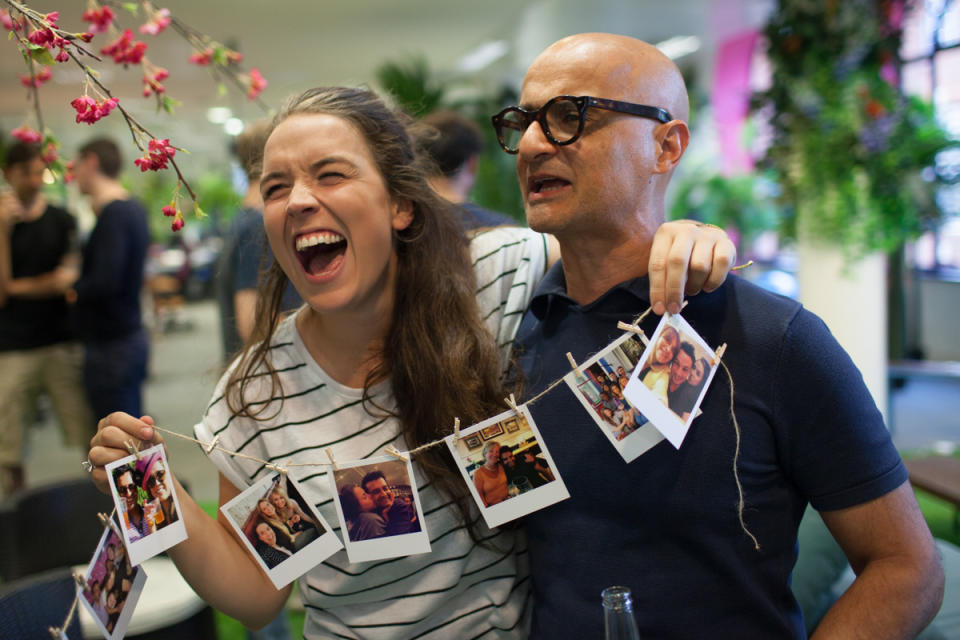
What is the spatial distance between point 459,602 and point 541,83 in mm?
866

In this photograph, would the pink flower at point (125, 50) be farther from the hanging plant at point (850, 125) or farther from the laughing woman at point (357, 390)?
the hanging plant at point (850, 125)

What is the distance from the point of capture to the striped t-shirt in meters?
1.25

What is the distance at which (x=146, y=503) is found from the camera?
1.08 meters

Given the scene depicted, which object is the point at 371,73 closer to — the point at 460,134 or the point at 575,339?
the point at 460,134

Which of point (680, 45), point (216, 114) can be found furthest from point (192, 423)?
point (216, 114)

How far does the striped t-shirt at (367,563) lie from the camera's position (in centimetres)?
125

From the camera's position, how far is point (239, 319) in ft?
8.54

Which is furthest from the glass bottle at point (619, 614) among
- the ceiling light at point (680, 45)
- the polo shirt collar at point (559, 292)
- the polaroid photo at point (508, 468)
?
the ceiling light at point (680, 45)

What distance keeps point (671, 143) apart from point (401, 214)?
49 centimetres

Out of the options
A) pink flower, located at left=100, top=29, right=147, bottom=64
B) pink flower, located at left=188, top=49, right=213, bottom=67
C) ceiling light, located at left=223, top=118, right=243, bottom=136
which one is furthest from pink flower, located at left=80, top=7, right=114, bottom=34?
ceiling light, located at left=223, top=118, right=243, bottom=136

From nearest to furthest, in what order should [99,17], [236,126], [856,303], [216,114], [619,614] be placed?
[619,614], [99,17], [236,126], [856,303], [216,114]

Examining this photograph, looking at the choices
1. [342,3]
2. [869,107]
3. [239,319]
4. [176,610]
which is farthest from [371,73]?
[176,610]

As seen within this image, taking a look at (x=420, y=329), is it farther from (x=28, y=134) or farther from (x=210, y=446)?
(x=28, y=134)

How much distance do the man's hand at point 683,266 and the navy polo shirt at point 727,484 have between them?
110mm
